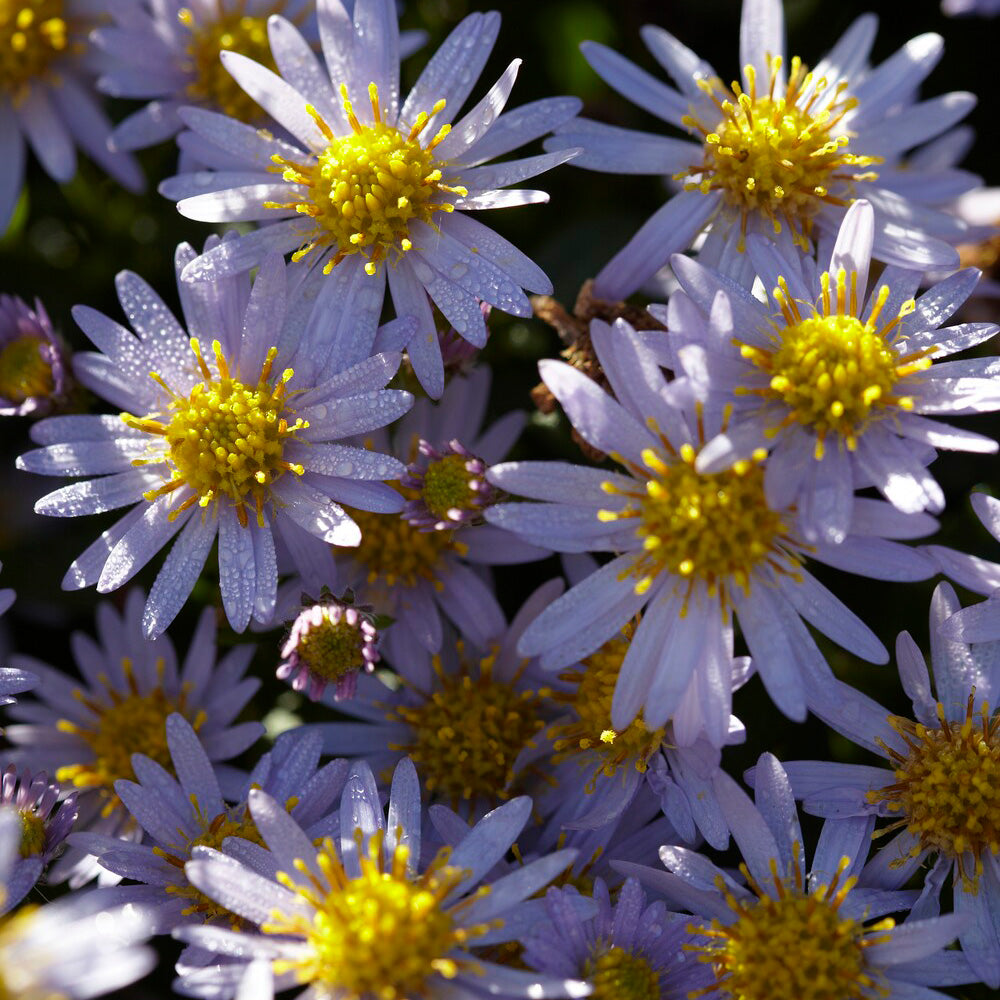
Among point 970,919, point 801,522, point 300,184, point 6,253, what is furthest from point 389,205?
point 970,919

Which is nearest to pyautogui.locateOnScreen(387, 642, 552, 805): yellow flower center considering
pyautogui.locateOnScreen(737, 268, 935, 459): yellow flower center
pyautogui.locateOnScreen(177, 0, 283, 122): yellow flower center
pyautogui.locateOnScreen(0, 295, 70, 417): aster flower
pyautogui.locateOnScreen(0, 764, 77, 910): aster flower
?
pyautogui.locateOnScreen(0, 764, 77, 910): aster flower

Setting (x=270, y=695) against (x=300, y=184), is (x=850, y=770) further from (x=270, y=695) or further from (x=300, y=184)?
(x=300, y=184)

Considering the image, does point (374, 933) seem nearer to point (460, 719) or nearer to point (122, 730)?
point (460, 719)

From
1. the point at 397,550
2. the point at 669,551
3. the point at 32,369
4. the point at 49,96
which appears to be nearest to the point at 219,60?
the point at 49,96

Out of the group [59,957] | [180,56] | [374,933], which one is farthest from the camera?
[180,56]

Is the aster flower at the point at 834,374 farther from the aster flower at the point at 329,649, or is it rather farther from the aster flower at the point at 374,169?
the aster flower at the point at 329,649

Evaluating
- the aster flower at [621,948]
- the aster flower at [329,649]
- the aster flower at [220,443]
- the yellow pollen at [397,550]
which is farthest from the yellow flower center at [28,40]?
the aster flower at [621,948]

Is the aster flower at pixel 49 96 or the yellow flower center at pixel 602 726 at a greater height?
the aster flower at pixel 49 96
